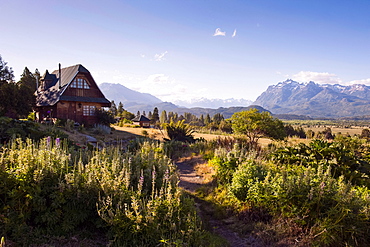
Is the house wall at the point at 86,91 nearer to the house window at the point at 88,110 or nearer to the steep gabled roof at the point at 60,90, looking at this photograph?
the steep gabled roof at the point at 60,90

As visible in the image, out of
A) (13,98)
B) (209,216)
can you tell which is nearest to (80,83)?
(13,98)

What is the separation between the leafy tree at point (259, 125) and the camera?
1248cm

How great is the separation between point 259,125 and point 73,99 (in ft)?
54.2

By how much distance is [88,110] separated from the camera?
22469 millimetres

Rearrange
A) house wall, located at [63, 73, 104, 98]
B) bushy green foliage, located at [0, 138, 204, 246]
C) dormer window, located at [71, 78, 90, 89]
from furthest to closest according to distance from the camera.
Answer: dormer window, located at [71, 78, 90, 89] < house wall, located at [63, 73, 104, 98] < bushy green foliage, located at [0, 138, 204, 246]

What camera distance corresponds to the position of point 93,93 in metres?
22.9

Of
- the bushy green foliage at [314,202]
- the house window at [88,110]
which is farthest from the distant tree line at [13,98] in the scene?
the bushy green foliage at [314,202]

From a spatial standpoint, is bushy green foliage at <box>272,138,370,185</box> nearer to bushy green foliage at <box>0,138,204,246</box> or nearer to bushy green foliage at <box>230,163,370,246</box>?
bushy green foliage at <box>230,163,370,246</box>

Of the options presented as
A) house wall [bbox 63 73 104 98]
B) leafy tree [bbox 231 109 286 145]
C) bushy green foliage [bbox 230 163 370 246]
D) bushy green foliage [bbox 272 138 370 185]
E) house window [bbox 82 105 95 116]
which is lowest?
bushy green foliage [bbox 230 163 370 246]

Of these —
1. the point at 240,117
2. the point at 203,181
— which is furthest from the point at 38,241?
the point at 240,117

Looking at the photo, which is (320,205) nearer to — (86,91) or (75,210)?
(75,210)

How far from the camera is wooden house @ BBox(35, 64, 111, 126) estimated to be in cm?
2098

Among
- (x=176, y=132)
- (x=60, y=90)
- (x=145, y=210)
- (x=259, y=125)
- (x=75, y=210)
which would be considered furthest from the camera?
(x=60, y=90)

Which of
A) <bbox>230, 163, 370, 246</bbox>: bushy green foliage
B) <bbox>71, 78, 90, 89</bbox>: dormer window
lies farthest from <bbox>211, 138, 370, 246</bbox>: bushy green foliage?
<bbox>71, 78, 90, 89</bbox>: dormer window
